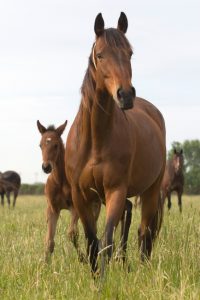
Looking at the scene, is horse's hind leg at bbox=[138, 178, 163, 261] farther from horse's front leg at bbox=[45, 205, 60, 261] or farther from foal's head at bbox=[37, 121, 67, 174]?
foal's head at bbox=[37, 121, 67, 174]

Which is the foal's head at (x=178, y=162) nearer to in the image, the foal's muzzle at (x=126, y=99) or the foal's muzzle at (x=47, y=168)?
the foal's muzzle at (x=47, y=168)

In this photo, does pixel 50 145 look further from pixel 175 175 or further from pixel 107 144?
pixel 175 175

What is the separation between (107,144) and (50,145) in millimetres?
3775

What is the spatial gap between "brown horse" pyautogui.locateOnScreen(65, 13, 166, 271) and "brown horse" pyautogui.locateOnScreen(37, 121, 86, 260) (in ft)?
5.77

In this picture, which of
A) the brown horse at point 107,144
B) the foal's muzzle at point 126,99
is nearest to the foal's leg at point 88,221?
the brown horse at point 107,144

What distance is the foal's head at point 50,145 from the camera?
8430 mm

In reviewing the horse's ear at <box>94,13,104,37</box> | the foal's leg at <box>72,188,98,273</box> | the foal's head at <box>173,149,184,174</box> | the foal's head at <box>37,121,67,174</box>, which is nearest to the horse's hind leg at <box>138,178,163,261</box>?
the foal's leg at <box>72,188,98,273</box>

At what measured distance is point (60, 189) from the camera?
7984 millimetres

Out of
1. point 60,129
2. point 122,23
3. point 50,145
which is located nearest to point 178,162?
point 60,129

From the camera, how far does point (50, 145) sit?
857 cm

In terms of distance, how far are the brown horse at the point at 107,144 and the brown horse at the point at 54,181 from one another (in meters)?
1.76

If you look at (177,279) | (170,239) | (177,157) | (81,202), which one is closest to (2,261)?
(81,202)

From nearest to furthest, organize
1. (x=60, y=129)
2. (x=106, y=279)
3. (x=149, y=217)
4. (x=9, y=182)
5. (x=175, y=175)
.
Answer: (x=106, y=279) < (x=149, y=217) < (x=60, y=129) < (x=175, y=175) < (x=9, y=182)

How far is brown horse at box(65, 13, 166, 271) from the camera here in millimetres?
4426
